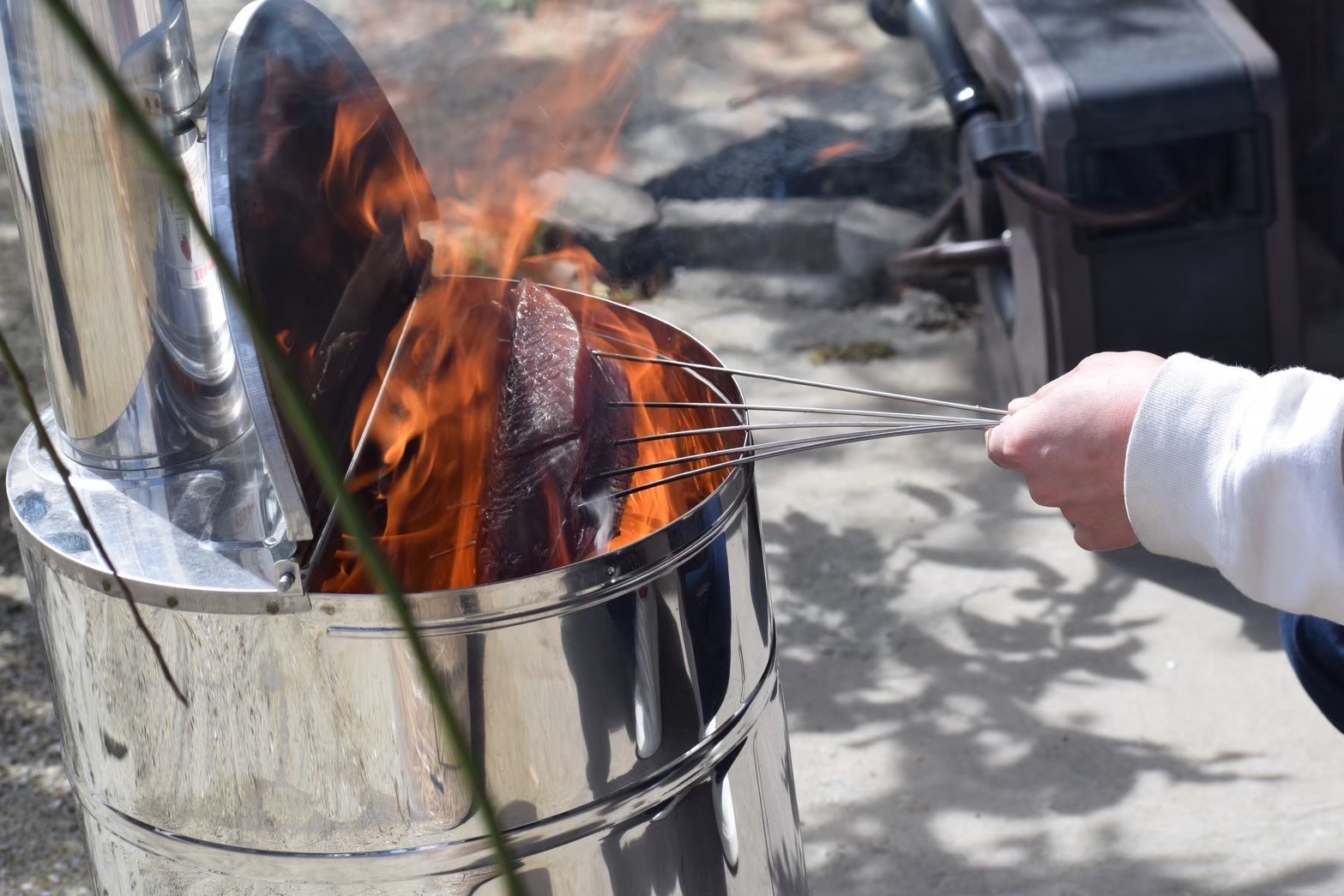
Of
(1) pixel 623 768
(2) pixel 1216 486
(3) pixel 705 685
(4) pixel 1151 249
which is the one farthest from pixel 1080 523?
(4) pixel 1151 249

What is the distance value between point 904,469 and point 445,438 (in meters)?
2.34

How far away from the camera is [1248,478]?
128 cm

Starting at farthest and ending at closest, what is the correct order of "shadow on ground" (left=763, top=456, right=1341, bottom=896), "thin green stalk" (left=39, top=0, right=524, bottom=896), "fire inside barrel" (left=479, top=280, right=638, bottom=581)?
"shadow on ground" (left=763, top=456, right=1341, bottom=896), "fire inside barrel" (left=479, top=280, right=638, bottom=581), "thin green stalk" (left=39, top=0, right=524, bottom=896)

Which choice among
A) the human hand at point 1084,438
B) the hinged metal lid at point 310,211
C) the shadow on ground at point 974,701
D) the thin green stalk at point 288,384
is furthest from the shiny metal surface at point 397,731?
the shadow on ground at point 974,701

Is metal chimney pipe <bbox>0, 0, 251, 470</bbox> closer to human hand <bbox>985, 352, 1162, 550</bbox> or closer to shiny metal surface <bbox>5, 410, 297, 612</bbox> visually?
shiny metal surface <bbox>5, 410, 297, 612</bbox>

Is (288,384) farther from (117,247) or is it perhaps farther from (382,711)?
(117,247)

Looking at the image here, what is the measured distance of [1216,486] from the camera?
1309 millimetres

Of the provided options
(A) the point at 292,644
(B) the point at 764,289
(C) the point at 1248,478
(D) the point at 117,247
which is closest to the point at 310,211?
(D) the point at 117,247

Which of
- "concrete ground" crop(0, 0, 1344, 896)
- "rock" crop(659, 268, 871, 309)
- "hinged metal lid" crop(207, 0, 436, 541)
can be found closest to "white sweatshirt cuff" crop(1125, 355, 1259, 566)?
"hinged metal lid" crop(207, 0, 436, 541)

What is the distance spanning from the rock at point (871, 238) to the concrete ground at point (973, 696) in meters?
0.30

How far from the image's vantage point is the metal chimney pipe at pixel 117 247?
143 centimetres

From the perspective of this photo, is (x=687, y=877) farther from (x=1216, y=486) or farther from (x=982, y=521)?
(x=982, y=521)

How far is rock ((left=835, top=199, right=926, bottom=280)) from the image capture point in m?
4.78

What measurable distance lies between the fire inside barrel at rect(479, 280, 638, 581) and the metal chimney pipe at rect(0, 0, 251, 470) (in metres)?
0.33
